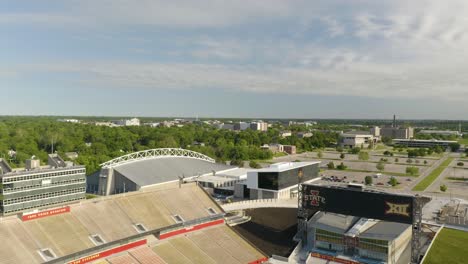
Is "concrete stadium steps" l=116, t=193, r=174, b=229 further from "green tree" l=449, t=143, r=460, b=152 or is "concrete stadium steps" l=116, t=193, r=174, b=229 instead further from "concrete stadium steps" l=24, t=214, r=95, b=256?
"green tree" l=449, t=143, r=460, b=152

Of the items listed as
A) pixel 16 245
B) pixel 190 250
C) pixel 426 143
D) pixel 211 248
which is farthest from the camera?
pixel 426 143

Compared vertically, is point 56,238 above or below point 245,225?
above

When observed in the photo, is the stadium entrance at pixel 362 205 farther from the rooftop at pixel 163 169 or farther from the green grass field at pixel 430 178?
the green grass field at pixel 430 178

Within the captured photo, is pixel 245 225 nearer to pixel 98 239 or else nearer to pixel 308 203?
pixel 308 203

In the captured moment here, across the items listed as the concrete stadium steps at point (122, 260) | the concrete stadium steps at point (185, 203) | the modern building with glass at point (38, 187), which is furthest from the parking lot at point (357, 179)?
the concrete stadium steps at point (122, 260)

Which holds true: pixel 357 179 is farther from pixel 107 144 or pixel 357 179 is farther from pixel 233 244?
pixel 107 144

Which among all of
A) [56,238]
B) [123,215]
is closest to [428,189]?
[123,215]

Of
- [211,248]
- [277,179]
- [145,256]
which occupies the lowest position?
[211,248]

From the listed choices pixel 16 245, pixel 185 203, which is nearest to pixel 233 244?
pixel 185 203
